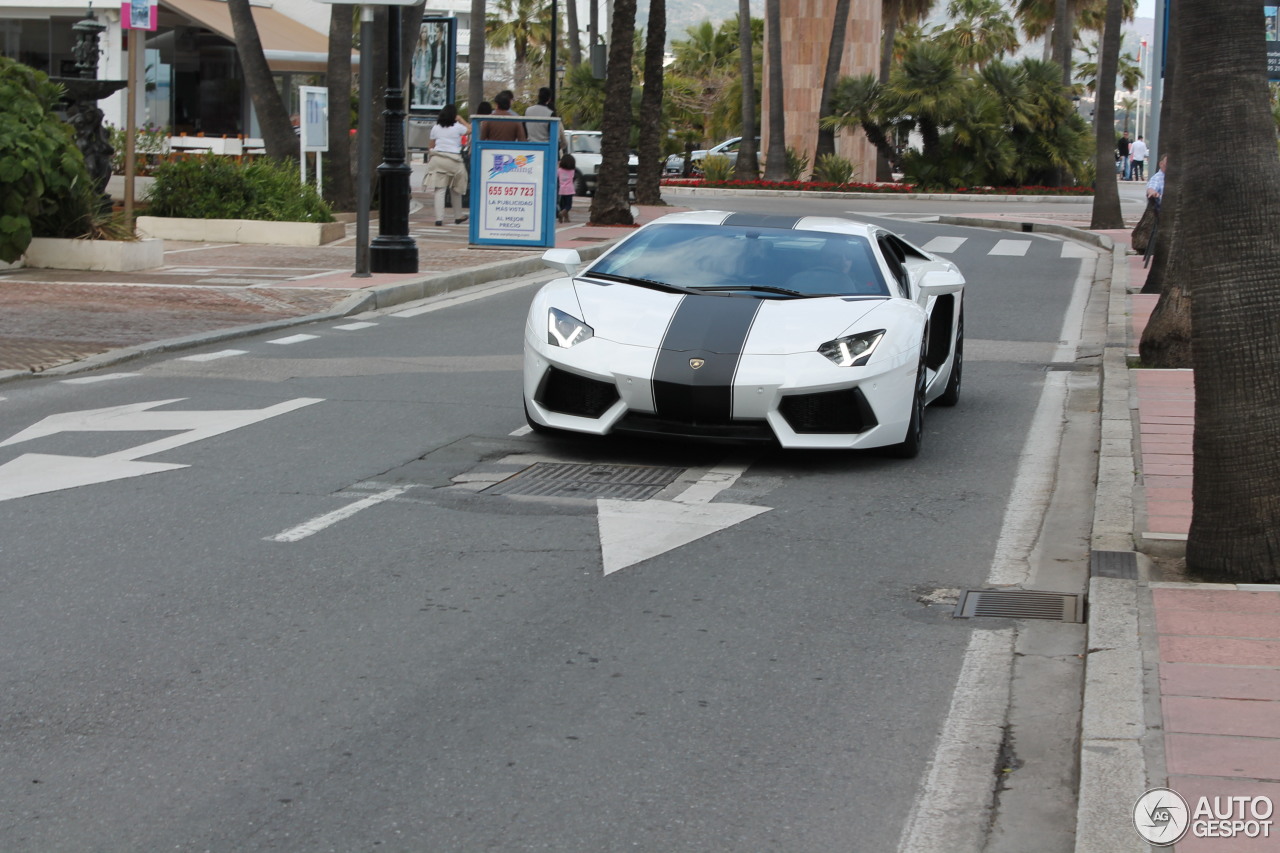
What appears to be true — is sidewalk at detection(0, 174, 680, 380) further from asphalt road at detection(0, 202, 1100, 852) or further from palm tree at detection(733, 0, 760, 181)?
palm tree at detection(733, 0, 760, 181)

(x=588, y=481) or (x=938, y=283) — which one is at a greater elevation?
(x=938, y=283)

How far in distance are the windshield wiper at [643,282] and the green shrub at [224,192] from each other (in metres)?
13.3

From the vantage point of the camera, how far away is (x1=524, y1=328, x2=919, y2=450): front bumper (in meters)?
8.02

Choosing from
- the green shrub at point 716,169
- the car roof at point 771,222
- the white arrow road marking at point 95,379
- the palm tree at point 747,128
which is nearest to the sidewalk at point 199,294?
the white arrow road marking at point 95,379

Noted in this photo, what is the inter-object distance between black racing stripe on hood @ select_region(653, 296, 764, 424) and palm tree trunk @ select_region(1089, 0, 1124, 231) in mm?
20290

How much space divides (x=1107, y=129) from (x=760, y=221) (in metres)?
19.7

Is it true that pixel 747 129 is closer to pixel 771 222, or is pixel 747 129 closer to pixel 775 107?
pixel 775 107

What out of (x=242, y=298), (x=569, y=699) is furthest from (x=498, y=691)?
(x=242, y=298)

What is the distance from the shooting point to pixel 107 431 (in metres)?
8.96

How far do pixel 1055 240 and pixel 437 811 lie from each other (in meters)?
26.3

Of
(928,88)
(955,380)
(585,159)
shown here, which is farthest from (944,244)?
(928,88)

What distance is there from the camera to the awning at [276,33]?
34688 millimetres

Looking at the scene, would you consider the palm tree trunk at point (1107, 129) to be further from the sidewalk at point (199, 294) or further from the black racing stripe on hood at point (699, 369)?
the black racing stripe on hood at point (699, 369)

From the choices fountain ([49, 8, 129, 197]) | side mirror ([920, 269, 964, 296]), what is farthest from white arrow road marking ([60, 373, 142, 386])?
fountain ([49, 8, 129, 197])
